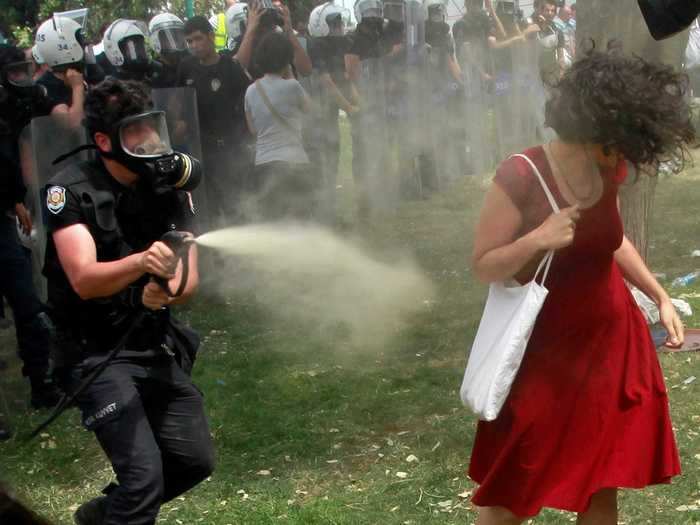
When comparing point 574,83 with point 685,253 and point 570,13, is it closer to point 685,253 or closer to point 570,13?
point 685,253

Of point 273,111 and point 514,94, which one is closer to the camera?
point 273,111

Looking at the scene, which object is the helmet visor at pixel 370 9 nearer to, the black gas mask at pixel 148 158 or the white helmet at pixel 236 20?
the white helmet at pixel 236 20

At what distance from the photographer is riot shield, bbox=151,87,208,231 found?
814cm

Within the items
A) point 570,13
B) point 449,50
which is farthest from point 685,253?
point 570,13

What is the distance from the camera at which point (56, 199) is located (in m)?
3.49

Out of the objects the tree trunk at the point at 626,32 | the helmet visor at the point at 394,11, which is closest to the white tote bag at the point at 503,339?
the tree trunk at the point at 626,32

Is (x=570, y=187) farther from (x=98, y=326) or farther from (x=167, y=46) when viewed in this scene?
(x=167, y=46)

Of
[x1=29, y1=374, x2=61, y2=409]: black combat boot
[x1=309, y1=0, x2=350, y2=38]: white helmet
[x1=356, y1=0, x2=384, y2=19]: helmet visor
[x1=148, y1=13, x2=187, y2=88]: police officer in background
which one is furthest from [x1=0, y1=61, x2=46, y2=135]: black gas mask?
[x1=356, y1=0, x2=384, y2=19]: helmet visor

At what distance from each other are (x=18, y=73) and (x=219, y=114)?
210cm

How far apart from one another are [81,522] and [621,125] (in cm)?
234

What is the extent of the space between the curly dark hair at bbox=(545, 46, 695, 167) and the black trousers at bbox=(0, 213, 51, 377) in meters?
3.56

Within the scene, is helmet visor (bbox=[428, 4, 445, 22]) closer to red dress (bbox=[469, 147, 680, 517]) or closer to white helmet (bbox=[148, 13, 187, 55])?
white helmet (bbox=[148, 13, 187, 55])

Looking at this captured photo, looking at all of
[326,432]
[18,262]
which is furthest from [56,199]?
[18,262]

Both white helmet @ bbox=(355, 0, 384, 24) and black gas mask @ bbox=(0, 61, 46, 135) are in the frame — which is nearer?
black gas mask @ bbox=(0, 61, 46, 135)
